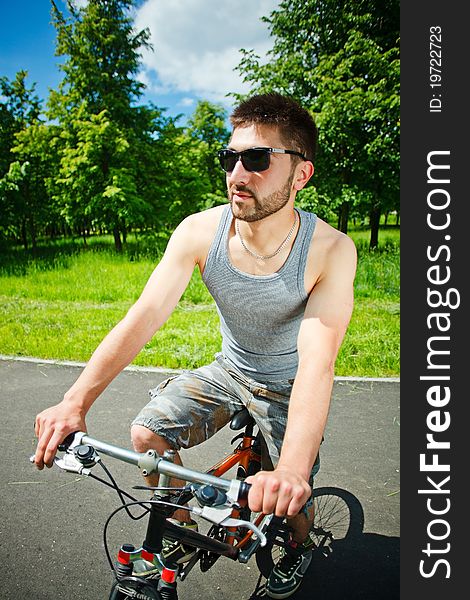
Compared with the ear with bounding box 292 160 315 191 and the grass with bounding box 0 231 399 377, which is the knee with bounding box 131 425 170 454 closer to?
the ear with bounding box 292 160 315 191

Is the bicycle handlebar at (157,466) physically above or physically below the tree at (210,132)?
below

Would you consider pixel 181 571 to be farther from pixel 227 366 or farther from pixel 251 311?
pixel 251 311

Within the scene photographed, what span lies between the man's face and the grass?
3655mm

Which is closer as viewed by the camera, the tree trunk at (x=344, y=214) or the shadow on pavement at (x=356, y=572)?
the shadow on pavement at (x=356, y=572)

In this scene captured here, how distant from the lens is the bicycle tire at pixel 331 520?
108 inches

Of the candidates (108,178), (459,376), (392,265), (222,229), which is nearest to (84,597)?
(222,229)

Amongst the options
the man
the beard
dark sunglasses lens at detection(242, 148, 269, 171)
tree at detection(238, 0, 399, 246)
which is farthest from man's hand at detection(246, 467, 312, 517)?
tree at detection(238, 0, 399, 246)

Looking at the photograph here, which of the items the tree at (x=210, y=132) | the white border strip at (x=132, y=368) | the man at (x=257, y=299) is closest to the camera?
the man at (x=257, y=299)

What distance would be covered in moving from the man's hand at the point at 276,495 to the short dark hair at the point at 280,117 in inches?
61.1

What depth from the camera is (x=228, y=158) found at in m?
2.16

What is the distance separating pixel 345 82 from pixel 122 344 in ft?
49.1

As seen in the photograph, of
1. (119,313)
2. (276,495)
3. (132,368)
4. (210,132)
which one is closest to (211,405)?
(276,495)

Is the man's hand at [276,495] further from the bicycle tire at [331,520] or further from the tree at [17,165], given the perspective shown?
the tree at [17,165]

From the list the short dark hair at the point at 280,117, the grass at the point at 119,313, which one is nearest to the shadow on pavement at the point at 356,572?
the short dark hair at the point at 280,117
